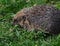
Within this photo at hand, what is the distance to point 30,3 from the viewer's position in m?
9.05

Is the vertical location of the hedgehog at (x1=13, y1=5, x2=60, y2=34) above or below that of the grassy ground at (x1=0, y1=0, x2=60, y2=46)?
above

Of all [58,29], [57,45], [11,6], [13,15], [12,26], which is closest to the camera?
[57,45]

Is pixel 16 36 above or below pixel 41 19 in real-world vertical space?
below

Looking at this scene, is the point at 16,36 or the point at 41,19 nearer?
the point at 16,36

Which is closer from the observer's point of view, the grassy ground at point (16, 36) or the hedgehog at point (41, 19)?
the grassy ground at point (16, 36)

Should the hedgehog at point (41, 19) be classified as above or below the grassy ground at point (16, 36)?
above

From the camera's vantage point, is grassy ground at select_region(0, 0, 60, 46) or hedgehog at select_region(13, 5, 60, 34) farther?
hedgehog at select_region(13, 5, 60, 34)

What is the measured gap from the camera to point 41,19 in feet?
23.6

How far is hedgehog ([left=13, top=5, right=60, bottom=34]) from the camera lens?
7047mm

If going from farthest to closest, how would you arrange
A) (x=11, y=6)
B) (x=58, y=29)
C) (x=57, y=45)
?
1. (x=11, y=6)
2. (x=58, y=29)
3. (x=57, y=45)

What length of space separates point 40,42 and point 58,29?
2.49 ft

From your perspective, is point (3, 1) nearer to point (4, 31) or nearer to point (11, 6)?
point (11, 6)

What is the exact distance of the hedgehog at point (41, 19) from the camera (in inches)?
277

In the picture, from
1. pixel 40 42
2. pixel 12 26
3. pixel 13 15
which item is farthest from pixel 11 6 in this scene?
pixel 40 42
